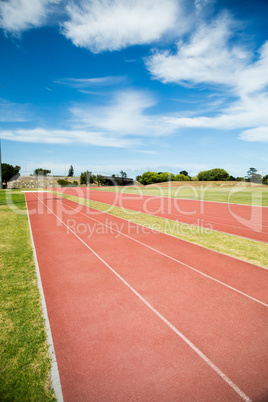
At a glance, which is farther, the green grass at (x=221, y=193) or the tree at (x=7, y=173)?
the tree at (x=7, y=173)

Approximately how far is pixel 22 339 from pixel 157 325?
8.75 ft

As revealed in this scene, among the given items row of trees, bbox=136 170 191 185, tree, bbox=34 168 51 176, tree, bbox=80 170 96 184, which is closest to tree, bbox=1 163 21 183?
tree, bbox=80 170 96 184

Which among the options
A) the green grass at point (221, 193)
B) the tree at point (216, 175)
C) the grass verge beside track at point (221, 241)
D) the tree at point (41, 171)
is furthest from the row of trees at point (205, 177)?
the grass verge beside track at point (221, 241)

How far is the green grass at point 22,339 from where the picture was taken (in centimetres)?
300

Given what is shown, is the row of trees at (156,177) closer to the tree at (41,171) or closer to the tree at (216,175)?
the tree at (216,175)

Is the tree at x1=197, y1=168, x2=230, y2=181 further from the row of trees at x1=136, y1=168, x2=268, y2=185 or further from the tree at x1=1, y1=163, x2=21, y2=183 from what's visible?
the tree at x1=1, y1=163, x2=21, y2=183

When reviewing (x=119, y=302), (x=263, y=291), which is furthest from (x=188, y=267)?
(x=119, y=302)

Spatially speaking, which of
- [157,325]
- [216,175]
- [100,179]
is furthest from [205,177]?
[157,325]

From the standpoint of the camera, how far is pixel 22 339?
12.7 ft

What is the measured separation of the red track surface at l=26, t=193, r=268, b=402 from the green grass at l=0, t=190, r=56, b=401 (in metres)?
0.28

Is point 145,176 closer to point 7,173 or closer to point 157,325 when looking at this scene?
point 7,173

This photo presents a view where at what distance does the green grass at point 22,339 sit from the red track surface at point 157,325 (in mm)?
277

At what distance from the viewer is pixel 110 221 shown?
14.3 meters

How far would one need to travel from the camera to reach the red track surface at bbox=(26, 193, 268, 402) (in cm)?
311
